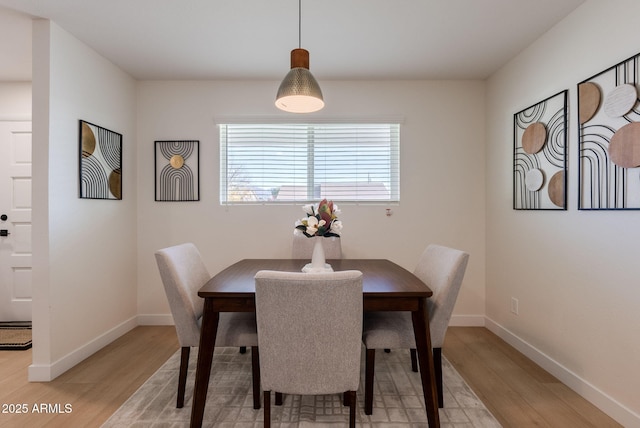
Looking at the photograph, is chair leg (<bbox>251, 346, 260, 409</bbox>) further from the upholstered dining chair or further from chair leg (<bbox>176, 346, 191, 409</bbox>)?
chair leg (<bbox>176, 346, 191, 409</bbox>)

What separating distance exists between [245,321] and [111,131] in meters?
2.21

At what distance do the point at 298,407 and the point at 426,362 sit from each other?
0.81 m

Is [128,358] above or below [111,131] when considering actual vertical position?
below

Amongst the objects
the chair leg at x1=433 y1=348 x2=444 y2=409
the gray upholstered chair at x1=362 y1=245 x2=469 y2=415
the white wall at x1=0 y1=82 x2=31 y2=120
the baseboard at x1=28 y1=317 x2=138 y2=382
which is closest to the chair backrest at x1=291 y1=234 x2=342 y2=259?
→ the gray upholstered chair at x1=362 y1=245 x2=469 y2=415

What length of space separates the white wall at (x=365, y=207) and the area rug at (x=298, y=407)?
1.25 metres

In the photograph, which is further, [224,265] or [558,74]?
[224,265]

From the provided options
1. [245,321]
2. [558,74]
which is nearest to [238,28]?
[245,321]

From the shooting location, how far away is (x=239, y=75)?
10.2ft

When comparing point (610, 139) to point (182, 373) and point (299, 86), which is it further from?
point (182, 373)

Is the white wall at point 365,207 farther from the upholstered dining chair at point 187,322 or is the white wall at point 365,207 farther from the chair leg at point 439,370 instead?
the chair leg at point 439,370

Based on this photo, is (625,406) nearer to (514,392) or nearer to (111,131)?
(514,392)

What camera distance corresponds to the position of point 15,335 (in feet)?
9.50

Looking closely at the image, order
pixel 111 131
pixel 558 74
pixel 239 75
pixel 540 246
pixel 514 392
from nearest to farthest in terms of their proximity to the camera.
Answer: pixel 514 392 < pixel 558 74 < pixel 540 246 < pixel 111 131 < pixel 239 75

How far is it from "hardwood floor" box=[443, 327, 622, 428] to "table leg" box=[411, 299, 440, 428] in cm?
49
